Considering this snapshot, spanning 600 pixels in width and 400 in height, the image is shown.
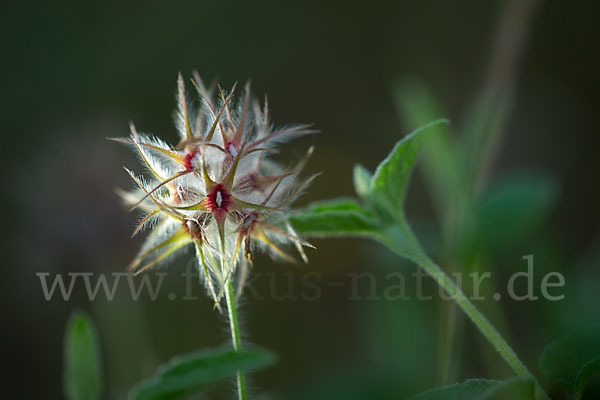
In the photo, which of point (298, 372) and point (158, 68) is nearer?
point (298, 372)

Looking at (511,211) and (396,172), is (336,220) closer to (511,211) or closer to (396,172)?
(396,172)

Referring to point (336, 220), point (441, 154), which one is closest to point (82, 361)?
point (336, 220)

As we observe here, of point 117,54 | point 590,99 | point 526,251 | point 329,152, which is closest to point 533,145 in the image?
point 590,99

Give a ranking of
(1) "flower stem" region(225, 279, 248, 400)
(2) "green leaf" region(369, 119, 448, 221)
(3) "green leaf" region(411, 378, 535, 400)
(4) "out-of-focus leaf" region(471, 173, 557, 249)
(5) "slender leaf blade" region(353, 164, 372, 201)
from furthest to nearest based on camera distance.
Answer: (4) "out-of-focus leaf" region(471, 173, 557, 249), (5) "slender leaf blade" region(353, 164, 372, 201), (2) "green leaf" region(369, 119, 448, 221), (1) "flower stem" region(225, 279, 248, 400), (3) "green leaf" region(411, 378, 535, 400)

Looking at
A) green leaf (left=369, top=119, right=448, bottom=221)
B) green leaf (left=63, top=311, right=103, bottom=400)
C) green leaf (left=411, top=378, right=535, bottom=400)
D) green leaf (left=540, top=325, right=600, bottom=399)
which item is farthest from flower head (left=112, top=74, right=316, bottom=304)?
green leaf (left=540, top=325, right=600, bottom=399)

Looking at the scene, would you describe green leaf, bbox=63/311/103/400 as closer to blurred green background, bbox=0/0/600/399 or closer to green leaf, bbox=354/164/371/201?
green leaf, bbox=354/164/371/201

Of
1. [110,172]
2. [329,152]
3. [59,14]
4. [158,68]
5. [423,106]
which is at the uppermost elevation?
[59,14]

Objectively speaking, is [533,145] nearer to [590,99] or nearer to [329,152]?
[590,99]
